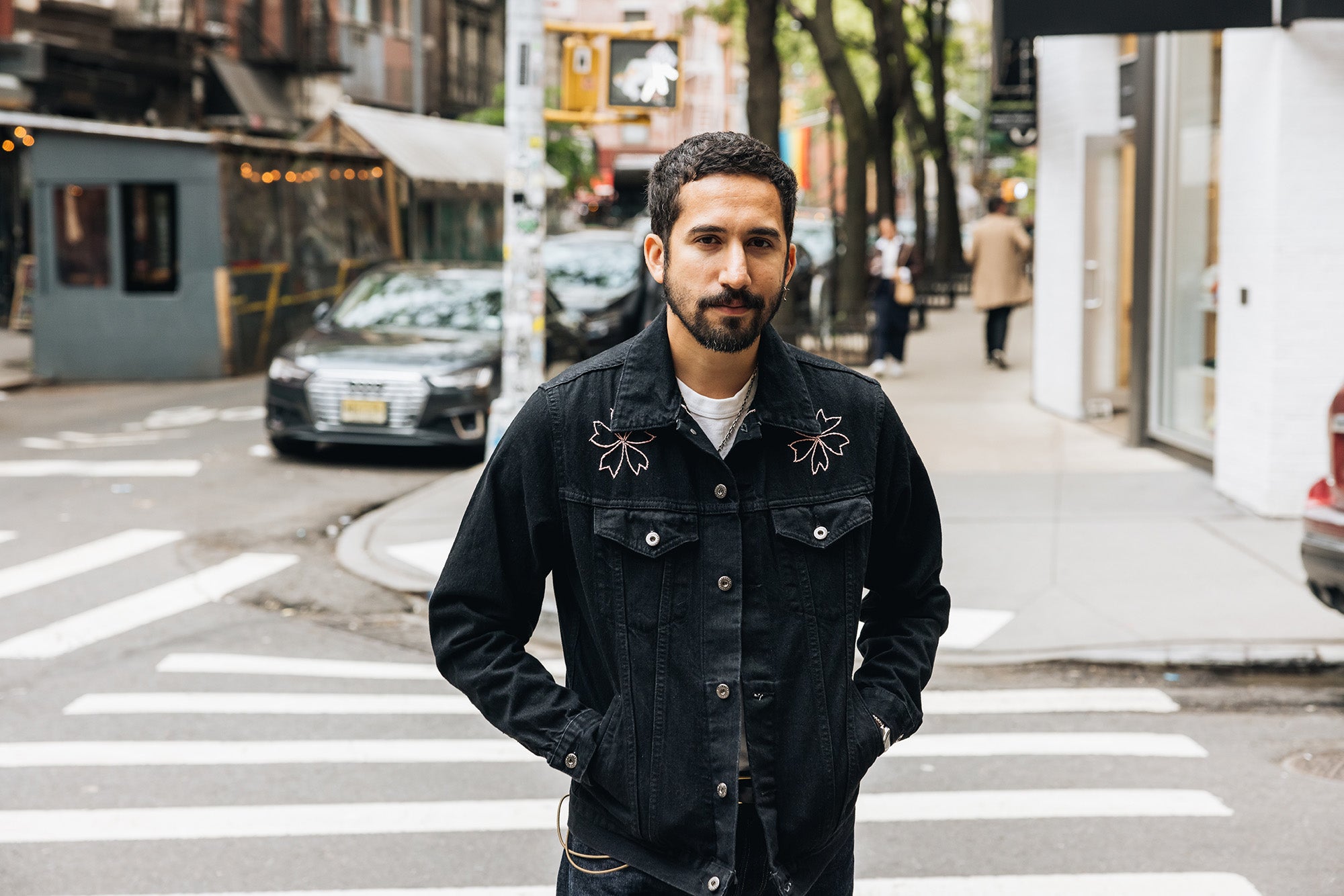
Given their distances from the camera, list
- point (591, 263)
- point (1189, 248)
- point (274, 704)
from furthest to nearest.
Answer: point (591, 263)
point (1189, 248)
point (274, 704)

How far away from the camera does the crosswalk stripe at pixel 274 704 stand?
6.46 metres

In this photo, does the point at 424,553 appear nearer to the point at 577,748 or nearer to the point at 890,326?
the point at 577,748

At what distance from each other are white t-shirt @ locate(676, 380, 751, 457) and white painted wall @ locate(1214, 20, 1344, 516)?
27.7ft

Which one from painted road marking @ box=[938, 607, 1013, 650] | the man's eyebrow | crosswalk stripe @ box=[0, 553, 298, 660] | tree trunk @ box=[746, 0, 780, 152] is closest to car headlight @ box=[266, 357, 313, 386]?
crosswalk stripe @ box=[0, 553, 298, 660]

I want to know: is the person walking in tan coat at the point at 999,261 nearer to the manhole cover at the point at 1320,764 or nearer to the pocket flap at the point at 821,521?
the manhole cover at the point at 1320,764

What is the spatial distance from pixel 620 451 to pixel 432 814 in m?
3.14

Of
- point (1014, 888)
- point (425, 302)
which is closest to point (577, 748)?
point (1014, 888)

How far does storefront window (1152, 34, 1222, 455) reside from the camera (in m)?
12.0

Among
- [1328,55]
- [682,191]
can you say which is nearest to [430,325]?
[1328,55]

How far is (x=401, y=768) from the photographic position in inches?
226

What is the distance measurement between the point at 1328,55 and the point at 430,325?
7.48 metres

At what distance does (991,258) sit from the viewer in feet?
61.6

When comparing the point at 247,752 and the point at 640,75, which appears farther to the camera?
the point at 640,75

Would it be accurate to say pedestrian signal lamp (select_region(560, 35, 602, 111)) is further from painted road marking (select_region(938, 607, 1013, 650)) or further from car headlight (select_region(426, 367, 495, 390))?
painted road marking (select_region(938, 607, 1013, 650))
